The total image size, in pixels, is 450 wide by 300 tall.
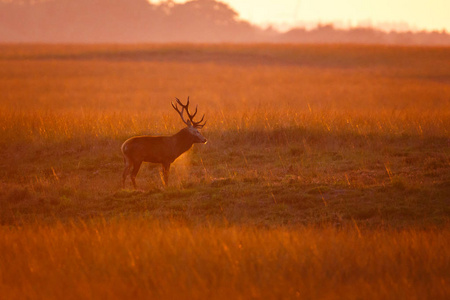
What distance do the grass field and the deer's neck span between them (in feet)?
2.32

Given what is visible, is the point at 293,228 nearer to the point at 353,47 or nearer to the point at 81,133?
the point at 81,133

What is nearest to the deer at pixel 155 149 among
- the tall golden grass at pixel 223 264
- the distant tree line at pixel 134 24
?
the tall golden grass at pixel 223 264

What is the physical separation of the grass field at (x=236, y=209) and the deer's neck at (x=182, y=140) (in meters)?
0.71

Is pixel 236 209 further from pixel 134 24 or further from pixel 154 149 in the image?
pixel 134 24

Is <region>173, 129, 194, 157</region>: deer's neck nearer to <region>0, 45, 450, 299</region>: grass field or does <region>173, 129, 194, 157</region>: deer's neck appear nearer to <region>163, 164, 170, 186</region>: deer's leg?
<region>163, 164, 170, 186</region>: deer's leg

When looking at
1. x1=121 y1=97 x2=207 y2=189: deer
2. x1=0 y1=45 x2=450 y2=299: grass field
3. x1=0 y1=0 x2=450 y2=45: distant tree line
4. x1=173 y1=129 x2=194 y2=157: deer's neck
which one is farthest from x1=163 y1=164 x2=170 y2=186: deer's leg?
x1=0 y1=0 x2=450 y2=45: distant tree line

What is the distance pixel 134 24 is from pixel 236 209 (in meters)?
122

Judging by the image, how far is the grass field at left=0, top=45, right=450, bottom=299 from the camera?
701 cm

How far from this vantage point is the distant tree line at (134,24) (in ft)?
397

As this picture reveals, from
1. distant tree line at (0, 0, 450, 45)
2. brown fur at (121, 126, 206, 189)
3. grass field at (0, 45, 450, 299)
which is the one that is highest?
distant tree line at (0, 0, 450, 45)

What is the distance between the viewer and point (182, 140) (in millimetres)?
12500

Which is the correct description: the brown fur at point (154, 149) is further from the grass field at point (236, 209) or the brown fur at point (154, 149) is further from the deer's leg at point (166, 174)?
the grass field at point (236, 209)

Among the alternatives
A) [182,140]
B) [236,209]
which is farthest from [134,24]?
[236,209]

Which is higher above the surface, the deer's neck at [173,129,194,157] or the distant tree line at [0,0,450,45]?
the distant tree line at [0,0,450,45]
